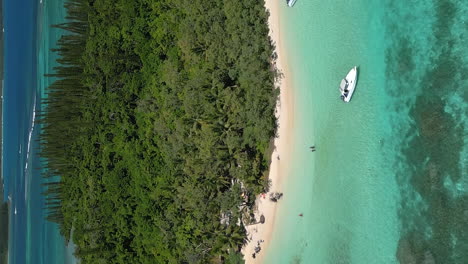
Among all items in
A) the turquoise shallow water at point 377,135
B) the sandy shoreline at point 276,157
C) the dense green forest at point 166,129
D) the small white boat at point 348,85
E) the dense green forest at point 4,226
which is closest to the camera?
the turquoise shallow water at point 377,135

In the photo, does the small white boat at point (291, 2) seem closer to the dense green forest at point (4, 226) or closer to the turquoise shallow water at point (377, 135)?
the turquoise shallow water at point (377, 135)

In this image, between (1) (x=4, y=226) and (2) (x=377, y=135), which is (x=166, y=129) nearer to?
(2) (x=377, y=135)

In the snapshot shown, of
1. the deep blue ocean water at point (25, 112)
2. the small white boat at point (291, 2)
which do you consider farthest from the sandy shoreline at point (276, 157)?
the deep blue ocean water at point (25, 112)

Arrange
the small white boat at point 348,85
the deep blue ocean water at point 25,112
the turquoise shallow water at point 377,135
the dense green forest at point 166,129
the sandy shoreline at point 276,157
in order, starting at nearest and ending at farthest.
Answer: the turquoise shallow water at point 377,135, the small white boat at point 348,85, the sandy shoreline at point 276,157, the dense green forest at point 166,129, the deep blue ocean water at point 25,112

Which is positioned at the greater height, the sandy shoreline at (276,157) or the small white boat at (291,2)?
the small white boat at (291,2)

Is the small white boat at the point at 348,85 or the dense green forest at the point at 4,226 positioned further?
the dense green forest at the point at 4,226

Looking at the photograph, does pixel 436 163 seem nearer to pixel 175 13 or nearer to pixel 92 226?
pixel 175 13

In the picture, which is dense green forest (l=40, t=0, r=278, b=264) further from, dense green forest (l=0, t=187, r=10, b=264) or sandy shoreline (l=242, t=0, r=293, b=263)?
dense green forest (l=0, t=187, r=10, b=264)
